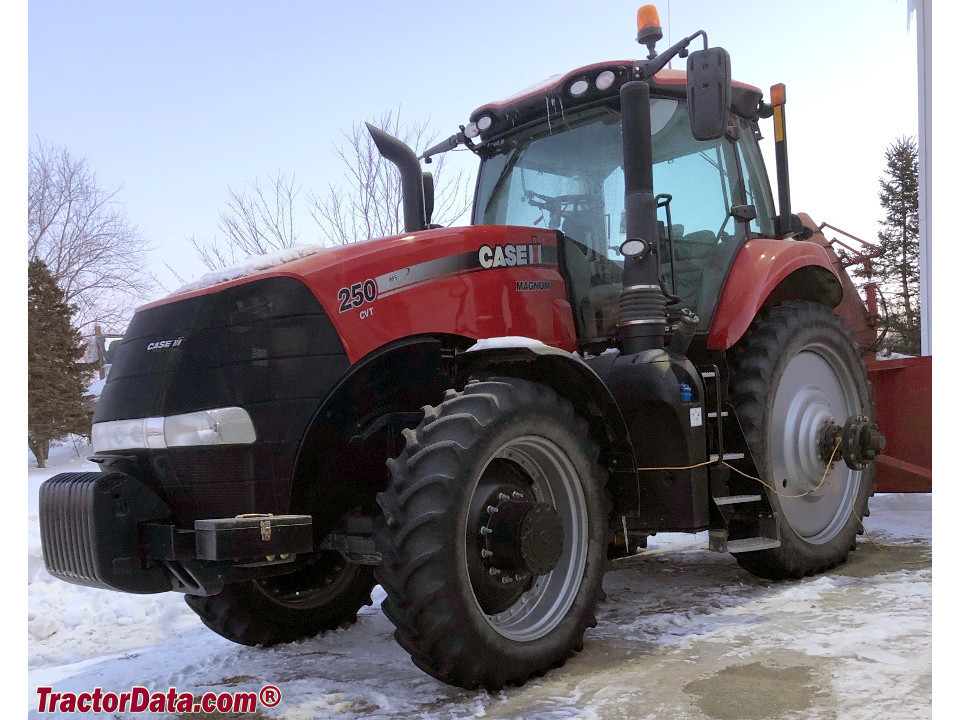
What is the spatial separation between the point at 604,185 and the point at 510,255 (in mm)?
783

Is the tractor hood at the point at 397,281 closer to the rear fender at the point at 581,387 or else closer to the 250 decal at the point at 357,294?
the 250 decal at the point at 357,294

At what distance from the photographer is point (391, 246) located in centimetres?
346

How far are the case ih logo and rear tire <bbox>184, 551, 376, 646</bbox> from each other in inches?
59.8

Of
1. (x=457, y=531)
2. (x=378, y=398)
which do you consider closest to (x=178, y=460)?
(x=378, y=398)

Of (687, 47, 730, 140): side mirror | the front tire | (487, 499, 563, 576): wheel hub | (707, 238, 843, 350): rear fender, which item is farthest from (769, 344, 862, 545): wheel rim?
(487, 499, 563, 576): wheel hub

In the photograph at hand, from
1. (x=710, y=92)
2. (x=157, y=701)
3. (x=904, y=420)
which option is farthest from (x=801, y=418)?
(x=157, y=701)

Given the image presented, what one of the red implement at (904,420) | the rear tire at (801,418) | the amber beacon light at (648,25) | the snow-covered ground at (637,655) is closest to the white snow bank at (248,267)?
the snow-covered ground at (637,655)

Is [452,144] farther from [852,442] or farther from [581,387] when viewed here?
[852,442]

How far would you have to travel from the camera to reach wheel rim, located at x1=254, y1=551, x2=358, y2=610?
12.8 ft

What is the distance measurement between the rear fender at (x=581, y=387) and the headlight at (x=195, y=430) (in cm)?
92

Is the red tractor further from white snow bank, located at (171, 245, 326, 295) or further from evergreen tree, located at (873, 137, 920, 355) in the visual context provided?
evergreen tree, located at (873, 137, 920, 355)

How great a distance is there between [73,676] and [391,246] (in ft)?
7.53

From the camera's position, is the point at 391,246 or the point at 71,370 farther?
the point at 71,370
